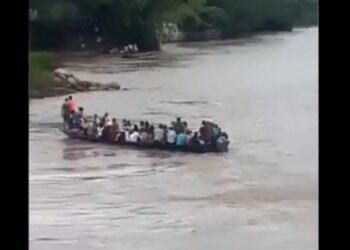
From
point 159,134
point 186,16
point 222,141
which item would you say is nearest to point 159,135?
point 159,134

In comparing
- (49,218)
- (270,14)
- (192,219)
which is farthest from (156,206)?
(270,14)

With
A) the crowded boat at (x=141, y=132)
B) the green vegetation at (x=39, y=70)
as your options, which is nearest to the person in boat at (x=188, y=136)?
the crowded boat at (x=141, y=132)

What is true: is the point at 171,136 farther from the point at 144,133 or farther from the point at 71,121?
the point at 71,121

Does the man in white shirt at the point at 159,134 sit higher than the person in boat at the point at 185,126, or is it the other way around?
the person in boat at the point at 185,126

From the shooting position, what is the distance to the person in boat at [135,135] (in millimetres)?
882

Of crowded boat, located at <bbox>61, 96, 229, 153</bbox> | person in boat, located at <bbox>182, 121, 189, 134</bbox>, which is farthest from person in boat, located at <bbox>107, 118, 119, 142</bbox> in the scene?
person in boat, located at <bbox>182, 121, 189, 134</bbox>

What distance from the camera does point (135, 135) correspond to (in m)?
0.89

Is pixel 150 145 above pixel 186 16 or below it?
below

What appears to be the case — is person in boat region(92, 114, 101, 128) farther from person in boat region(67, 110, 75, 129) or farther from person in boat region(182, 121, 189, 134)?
person in boat region(182, 121, 189, 134)

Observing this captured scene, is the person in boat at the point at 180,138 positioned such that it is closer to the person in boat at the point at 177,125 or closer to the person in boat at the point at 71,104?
the person in boat at the point at 177,125

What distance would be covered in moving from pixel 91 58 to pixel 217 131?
0.24 meters

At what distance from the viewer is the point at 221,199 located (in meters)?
0.85

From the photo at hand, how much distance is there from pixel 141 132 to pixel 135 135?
1 centimetres
